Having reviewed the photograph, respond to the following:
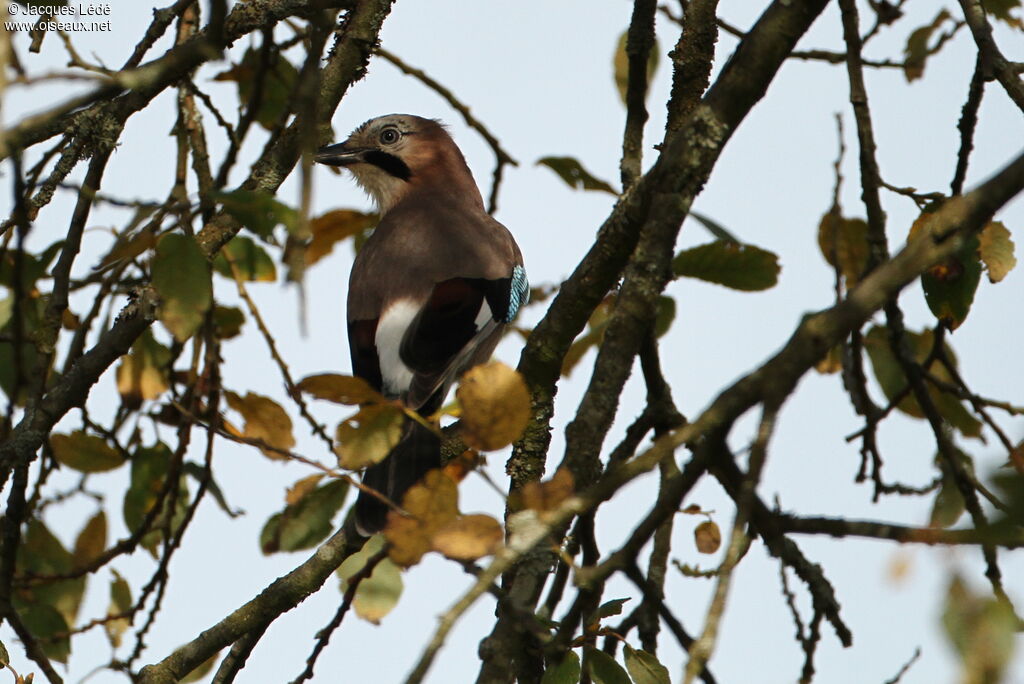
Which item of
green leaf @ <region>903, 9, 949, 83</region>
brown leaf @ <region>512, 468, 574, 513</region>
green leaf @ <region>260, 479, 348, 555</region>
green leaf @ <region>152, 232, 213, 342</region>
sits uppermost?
green leaf @ <region>903, 9, 949, 83</region>

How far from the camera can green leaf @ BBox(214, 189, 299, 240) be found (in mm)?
2023

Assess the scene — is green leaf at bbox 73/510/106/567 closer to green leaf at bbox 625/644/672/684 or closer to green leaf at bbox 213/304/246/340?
green leaf at bbox 213/304/246/340

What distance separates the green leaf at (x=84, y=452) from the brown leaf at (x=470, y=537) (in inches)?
93.5

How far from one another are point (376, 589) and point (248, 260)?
103cm

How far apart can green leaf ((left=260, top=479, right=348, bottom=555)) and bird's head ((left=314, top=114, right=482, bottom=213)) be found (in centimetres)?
238

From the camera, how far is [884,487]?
386 cm

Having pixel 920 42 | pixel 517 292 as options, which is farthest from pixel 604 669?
pixel 920 42

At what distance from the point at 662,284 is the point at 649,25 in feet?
4.86

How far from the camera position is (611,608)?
8.72 ft

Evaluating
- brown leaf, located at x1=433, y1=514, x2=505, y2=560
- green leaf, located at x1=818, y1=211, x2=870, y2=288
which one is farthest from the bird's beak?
brown leaf, located at x1=433, y1=514, x2=505, y2=560

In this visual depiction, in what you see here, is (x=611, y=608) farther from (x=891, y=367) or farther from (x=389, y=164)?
(x=389, y=164)

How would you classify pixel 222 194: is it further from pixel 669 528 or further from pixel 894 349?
pixel 669 528

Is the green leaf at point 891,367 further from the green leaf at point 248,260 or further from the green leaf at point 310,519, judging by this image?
the green leaf at point 248,260

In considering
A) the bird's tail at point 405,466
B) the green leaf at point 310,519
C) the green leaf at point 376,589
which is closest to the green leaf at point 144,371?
the green leaf at point 310,519
